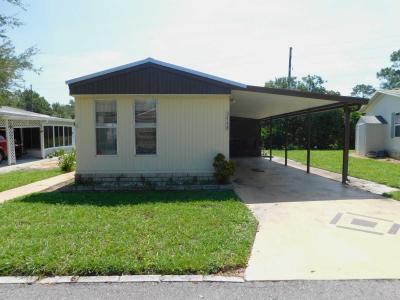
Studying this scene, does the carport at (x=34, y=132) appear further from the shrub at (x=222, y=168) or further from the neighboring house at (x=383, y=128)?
the neighboring house at (x=383, y=128)

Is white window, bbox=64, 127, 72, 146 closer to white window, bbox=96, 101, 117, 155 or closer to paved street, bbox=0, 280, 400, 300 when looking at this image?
white window, bbox=96, 101, 117, 155

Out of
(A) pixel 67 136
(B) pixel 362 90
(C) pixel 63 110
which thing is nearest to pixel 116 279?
(A) pixel 67 136

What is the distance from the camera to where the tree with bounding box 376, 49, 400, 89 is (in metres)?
45.8

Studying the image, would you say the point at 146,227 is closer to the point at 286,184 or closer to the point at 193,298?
the point at 193,298

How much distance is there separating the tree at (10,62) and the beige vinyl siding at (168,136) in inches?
193

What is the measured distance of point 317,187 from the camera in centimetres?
866

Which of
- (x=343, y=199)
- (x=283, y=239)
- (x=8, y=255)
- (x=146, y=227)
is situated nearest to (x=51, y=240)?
(x=8, y=255)

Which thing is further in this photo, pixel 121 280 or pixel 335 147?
pixel 335 147

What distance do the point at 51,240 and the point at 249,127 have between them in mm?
15369

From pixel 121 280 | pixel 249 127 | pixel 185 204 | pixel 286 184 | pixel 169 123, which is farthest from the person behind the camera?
pixel 249 127

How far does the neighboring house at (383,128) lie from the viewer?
16781mm

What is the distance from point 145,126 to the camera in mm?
8570

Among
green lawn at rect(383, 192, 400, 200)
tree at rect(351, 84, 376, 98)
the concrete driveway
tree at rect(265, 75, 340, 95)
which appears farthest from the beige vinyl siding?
tree at rect(351, 84, 376, 98)

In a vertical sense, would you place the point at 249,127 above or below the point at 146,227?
above
